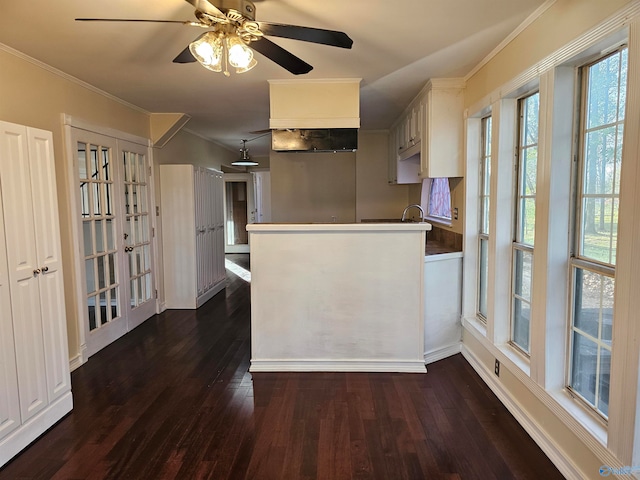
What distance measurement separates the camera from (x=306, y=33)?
183 cm

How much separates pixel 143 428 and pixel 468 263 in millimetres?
2680

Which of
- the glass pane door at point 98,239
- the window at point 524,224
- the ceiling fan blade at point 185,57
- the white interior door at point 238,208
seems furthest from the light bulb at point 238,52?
the white interior door at point 238,208

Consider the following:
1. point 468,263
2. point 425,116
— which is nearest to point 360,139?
point 425,116

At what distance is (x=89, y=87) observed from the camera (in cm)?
362

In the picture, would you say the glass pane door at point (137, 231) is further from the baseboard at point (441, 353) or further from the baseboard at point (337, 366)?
the baseboard at point (441, 353)

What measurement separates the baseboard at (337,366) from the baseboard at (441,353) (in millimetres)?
138

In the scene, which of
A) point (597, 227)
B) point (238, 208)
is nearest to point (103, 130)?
point (597, 227)

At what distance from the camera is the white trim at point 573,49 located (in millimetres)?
1604

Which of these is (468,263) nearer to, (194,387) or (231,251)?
(194,387)

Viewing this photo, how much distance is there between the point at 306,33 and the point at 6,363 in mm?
2257

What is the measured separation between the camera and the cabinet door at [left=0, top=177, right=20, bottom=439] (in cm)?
215

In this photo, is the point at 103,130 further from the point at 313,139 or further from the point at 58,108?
the point at 313,139

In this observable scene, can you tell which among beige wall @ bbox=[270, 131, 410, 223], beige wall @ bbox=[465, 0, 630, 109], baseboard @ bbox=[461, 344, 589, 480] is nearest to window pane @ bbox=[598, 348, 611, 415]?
baseboard @ bbox=[461, 344, 589, 480]

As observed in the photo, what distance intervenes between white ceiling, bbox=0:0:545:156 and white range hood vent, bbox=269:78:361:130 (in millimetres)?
142
